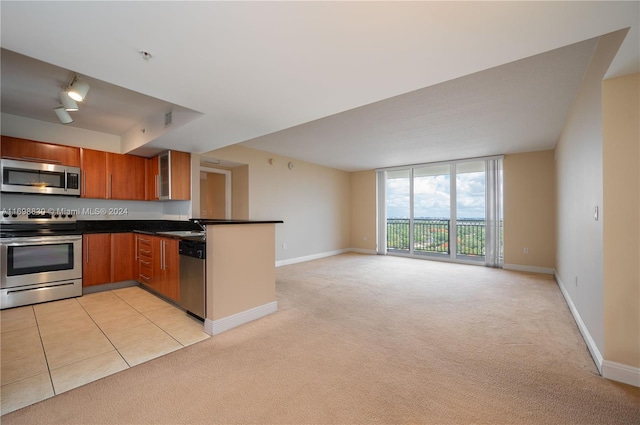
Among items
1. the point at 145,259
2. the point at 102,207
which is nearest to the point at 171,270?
the point at 145,259

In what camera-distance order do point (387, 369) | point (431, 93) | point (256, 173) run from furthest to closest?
1. point (256, 173)
2. point (431, 93)
3. point (387, 369)

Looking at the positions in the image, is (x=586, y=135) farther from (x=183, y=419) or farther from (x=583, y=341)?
(x=183, y=419)

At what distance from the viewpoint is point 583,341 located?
7.93 feet

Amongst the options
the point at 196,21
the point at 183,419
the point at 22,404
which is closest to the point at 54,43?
the point at 196,21

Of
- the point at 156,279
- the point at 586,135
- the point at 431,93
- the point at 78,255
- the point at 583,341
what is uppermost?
→ the point at 431,93

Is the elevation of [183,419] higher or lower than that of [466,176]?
lower

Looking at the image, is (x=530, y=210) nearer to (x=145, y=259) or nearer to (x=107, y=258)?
(x=145, y=259)

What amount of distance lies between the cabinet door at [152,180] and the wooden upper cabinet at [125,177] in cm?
7

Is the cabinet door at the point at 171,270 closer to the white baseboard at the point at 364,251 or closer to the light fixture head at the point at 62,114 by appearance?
the light fixture head at the point at 62,114

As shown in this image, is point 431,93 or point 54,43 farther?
point 431,93

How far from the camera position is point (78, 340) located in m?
2.39

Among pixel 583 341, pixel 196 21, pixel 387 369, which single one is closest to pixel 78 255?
pixel 196 21

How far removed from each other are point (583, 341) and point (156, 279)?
4.69 meters

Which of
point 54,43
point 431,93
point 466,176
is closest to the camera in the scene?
point 54,43
